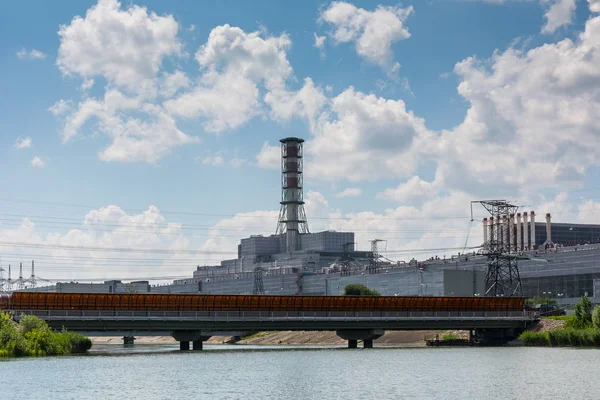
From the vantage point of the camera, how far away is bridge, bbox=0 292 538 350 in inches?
4289

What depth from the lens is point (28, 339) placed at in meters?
95.8

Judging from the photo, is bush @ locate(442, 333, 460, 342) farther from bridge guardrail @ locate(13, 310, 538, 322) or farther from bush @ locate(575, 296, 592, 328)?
bush @ locate(575, 296, 592, 328)

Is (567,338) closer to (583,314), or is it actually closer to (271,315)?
(583,314)

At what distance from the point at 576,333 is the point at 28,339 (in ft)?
218

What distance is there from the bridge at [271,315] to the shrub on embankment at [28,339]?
22.1ft

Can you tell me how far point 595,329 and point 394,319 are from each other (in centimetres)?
2538

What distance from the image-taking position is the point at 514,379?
2687 inches

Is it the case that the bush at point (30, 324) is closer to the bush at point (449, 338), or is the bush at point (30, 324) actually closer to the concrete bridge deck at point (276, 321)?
the concrete bridge deck at point (276, 321)

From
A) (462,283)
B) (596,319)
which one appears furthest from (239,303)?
(462,283)

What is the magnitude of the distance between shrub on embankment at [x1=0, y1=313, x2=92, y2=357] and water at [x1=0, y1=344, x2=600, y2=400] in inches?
137

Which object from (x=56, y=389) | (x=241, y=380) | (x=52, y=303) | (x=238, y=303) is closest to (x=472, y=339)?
(x=238, y=303)

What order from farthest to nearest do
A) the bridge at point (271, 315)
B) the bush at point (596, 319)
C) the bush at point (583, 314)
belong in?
the bush at point (583, 314) → the bush at point (596, 319) → the bridge at point (271, 315)

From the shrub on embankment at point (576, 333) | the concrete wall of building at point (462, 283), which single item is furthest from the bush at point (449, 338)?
the concrete wall of building at point (462, 283)

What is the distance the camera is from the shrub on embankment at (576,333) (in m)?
114
